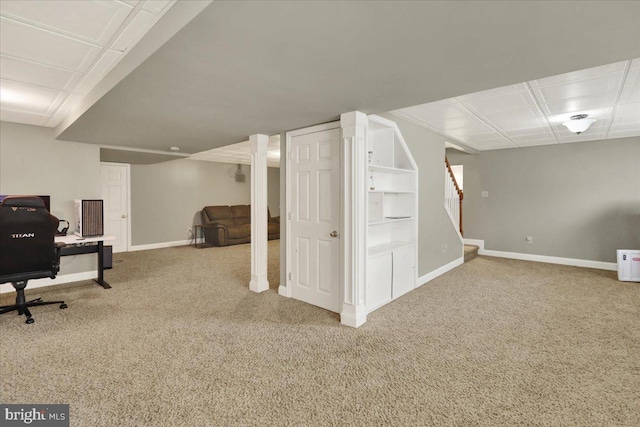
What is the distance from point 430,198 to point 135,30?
423 cm

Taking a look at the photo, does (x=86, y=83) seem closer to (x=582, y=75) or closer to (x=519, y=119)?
(x=582, y=75)

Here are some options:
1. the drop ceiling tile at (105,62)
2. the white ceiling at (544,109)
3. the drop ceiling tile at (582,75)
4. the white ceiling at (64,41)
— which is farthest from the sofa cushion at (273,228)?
the drop ceiling tile at (582,75)

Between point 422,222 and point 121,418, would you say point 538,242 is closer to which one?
point 422,222

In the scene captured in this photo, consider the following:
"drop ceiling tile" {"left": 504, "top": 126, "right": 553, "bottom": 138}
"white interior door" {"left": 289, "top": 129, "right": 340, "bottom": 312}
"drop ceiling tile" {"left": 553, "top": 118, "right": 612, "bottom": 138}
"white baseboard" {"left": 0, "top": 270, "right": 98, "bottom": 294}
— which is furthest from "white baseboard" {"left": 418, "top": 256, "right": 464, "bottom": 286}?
"white baseboard" {"left": 0, "top": 270, "right": 98, "bottom": 294}

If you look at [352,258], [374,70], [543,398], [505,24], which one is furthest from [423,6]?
[543,398]

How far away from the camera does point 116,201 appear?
696 cm

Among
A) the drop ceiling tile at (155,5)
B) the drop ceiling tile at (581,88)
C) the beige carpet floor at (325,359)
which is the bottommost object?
the beige carpet floor at (325,359)

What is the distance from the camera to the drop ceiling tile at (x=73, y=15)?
168 cm

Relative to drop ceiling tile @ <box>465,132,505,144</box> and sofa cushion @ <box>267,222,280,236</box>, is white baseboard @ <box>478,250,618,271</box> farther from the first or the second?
sofa cushion @ <box>267,222,280,236</box>

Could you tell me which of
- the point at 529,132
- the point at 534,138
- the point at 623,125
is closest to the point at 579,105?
the point at 529,132

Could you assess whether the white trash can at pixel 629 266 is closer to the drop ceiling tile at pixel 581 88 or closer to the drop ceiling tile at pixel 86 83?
the drop ceiling tile at pixel 581 88

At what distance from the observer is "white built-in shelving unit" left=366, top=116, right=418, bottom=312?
3.56m

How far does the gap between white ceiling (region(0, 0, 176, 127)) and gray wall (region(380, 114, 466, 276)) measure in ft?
10.1

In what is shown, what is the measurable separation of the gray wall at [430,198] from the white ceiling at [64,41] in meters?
3.09
